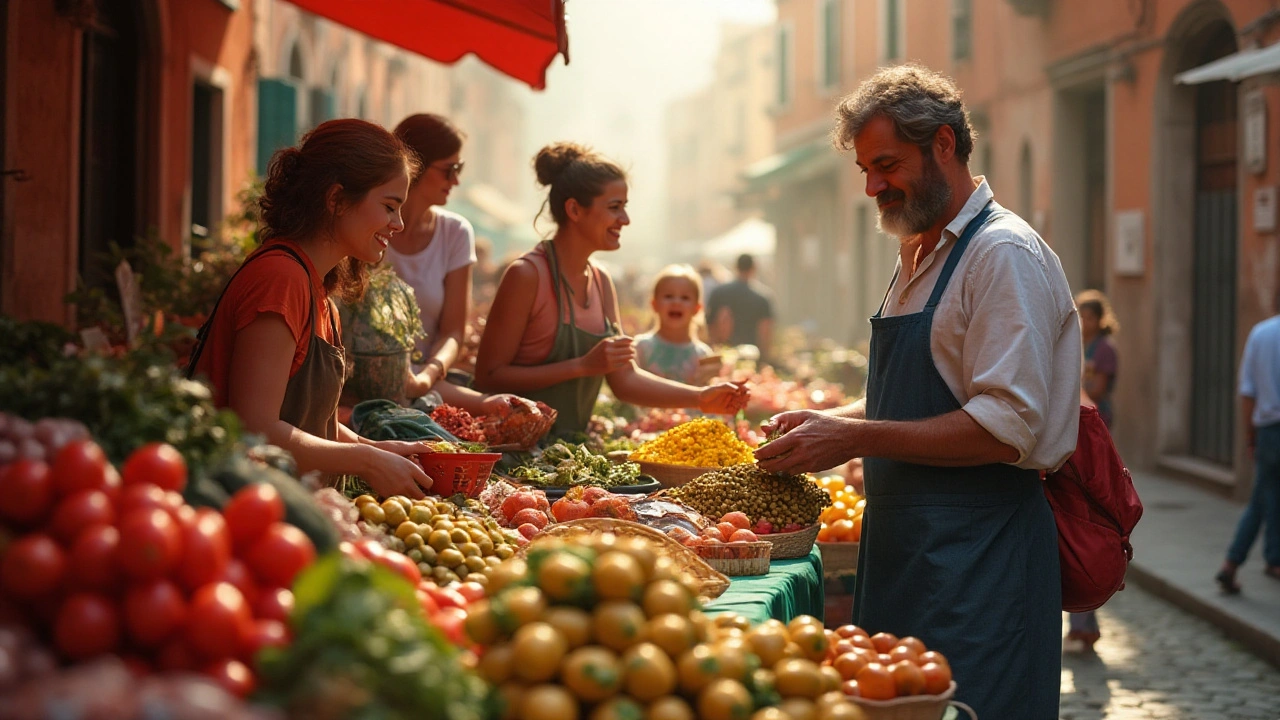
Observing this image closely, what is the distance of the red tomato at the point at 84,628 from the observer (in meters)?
1.84

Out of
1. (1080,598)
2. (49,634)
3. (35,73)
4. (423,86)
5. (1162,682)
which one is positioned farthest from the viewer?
(423,86)

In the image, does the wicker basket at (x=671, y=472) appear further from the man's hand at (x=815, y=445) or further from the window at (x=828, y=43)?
the window at (x=828, y=43)

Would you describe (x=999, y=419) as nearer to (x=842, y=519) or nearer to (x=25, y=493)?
(x=842, y=519)

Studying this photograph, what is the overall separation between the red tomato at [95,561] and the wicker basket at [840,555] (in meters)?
3.62

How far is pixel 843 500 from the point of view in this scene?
5.48 meters

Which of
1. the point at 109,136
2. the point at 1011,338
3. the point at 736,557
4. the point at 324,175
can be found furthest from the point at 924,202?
the point at 109,136

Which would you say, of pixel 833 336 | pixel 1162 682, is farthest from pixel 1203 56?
pixel 833 336

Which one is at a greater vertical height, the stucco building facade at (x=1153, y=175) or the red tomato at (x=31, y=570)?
the stucco building facade at (x=1153, y=175)

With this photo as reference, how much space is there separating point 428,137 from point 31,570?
408 centimetres

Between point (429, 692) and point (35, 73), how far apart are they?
663 cm

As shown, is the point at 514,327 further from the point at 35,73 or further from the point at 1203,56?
the point at 1203,56

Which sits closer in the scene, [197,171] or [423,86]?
[197,171]

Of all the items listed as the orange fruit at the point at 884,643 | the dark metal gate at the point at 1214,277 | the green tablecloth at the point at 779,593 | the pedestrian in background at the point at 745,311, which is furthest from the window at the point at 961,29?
the orange fruit at the point at 884,643

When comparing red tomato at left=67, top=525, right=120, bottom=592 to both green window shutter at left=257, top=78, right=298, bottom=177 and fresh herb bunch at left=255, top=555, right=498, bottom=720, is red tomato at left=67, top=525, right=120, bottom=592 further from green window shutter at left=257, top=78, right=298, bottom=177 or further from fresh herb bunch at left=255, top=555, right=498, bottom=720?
green window shutter at left=257, top=78, right=298, bottom=177
